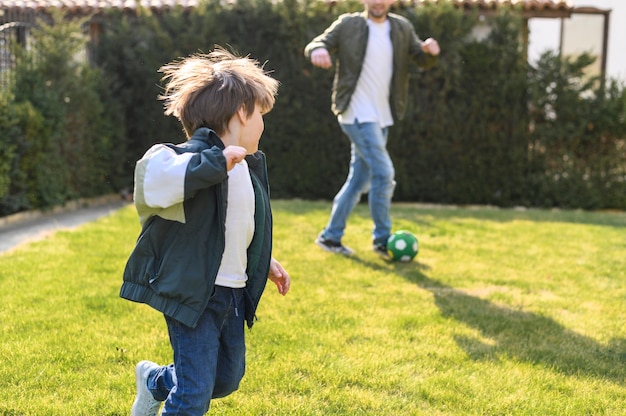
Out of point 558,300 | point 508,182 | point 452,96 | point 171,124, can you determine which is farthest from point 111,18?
point 558,300

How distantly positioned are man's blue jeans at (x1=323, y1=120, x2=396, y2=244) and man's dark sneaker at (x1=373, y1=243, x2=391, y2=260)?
0.04m

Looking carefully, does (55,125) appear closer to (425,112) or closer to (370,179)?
(370,179)

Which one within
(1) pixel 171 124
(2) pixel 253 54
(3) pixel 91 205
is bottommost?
(3) pixel 91 205

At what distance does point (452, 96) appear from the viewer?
10359 millimetres

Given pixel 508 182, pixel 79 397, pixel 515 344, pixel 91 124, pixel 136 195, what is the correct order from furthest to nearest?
pixel 508 182 < pixel 91 124 < pixel 515 344 < pixel 79 397 < pixel 136 195

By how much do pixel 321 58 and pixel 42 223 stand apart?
13.9 ft

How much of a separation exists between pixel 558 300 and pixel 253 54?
6831 millimetres

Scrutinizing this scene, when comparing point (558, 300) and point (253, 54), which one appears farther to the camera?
point (253, 54)

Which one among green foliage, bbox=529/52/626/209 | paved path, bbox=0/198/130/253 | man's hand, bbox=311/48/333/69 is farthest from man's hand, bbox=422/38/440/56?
green foliage, bbox=529/52/626/209

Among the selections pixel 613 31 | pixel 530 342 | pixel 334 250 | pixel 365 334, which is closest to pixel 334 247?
pixel 334 250

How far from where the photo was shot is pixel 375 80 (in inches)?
221

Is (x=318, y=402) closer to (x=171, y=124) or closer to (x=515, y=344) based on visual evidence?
(x=515, y=344)

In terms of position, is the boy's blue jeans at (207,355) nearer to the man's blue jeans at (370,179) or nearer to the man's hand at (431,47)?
the man's blue jeans at (370,179)

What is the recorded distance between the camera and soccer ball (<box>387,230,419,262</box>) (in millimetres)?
5531
